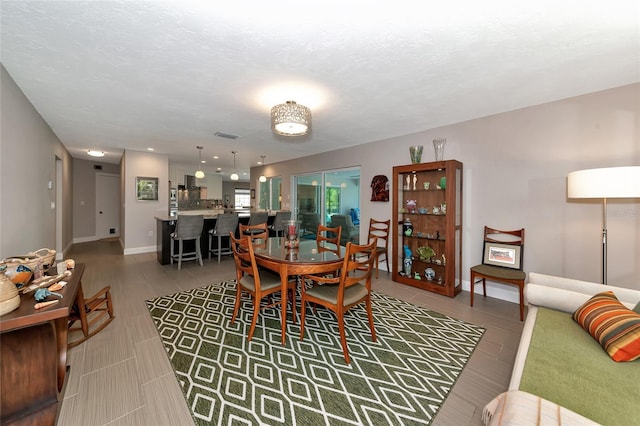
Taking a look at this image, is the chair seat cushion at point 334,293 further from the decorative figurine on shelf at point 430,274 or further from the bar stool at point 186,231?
the bar stool at point 186,231

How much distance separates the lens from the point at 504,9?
151cm

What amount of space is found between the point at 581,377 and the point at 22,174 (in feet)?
16.0

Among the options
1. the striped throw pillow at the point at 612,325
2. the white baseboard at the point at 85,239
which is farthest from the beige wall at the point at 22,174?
the striped throw pillow at the point at 612,325

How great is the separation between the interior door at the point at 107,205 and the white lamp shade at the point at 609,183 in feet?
33.9

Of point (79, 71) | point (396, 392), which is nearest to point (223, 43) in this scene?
point (79, 71)

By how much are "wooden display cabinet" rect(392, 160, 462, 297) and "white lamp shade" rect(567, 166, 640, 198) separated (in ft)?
4.42

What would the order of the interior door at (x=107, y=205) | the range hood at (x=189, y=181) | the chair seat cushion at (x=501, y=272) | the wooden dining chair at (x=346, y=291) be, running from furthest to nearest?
the range hood at (x=189, y=181)
the interior door at (x=107, y=205)
the chair seat cushion at (x=501, y=272)
the wooden dining chair at (x=346, y=291)

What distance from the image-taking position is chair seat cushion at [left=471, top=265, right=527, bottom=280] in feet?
9.14

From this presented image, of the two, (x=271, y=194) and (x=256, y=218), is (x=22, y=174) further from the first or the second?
(x=271, y=194)

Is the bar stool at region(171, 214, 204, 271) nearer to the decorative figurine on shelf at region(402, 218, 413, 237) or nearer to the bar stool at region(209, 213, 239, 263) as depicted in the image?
the bar stool at region(209, 213, 239, 263)

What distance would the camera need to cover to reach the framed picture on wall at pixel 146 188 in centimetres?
592

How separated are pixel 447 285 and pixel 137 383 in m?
3.49

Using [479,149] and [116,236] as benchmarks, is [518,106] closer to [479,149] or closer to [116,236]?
[479,149]

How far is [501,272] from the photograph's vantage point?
2930mm
